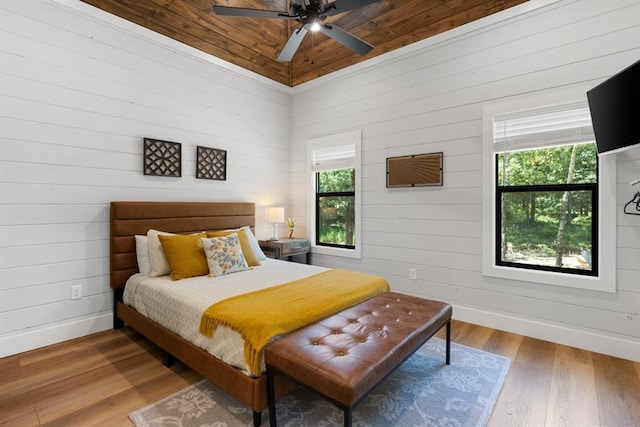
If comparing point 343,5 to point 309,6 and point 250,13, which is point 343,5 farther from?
point 250,13

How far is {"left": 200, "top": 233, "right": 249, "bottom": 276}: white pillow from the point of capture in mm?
2899

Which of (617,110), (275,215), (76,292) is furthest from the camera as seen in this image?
(275,215)

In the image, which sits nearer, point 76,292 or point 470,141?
point 76,292

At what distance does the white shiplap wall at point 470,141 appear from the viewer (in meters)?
2.53

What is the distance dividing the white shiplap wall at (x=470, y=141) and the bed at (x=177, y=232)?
1.65m

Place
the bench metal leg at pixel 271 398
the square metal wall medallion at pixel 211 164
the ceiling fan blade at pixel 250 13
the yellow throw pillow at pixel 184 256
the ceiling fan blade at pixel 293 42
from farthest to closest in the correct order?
1. the square metal wall medallion at pixel 211 164
2. the yellow throw pillow at pixel 184 256
3. the ceiling fan blade at pixel 293 42
4. the ceiling fan blade at pixel 250 13
5. the bench metal leg at pixel 271 398

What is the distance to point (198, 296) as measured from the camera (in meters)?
2.29

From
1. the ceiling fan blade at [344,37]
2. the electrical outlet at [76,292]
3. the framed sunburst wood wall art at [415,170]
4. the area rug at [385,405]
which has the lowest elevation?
the area rug at [385,405]

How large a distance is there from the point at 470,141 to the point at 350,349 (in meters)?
2.55

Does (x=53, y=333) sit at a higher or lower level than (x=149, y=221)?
lower

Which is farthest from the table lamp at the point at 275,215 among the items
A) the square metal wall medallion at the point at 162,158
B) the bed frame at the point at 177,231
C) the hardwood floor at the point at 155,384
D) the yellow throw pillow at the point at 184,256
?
the hardwood floor at the point at 155,384

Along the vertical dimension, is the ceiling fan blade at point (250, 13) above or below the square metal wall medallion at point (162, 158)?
above

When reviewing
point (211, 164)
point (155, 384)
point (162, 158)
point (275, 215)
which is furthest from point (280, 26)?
point (155, 384)

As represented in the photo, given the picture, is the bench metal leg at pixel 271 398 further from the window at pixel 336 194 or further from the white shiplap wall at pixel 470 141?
the window at pixel 336 194
